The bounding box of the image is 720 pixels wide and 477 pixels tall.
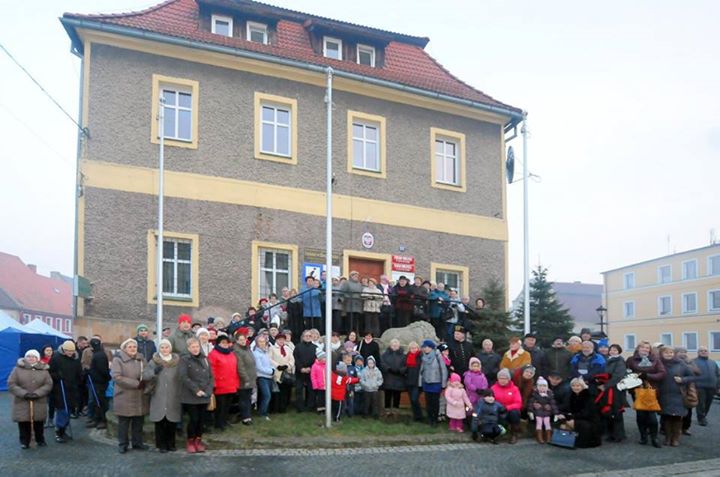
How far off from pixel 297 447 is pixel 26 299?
60.9 m

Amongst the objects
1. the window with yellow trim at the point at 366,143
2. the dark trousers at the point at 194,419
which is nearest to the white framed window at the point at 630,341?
the window with yellow trim at the point at 366,143

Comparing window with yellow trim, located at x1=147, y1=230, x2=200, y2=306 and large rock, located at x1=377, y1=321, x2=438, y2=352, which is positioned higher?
window with yellow trim, located at x1=147, y1=230, x2=200, y2=306

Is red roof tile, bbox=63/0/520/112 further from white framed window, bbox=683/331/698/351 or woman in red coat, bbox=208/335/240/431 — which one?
white framed window, bbox=683/331/698/351

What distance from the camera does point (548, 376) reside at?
43.3 ft

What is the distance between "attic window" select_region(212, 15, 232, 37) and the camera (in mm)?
20516

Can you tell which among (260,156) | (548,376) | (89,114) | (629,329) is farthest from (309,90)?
(629,329)

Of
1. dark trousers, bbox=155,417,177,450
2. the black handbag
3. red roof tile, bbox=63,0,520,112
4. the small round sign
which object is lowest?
the black handbag

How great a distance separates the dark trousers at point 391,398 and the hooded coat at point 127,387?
182 inches

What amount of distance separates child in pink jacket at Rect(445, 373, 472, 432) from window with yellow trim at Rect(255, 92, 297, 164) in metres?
9.42

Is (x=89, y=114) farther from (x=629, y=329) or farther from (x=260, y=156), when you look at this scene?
(x=629, y=329)

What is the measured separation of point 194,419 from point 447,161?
14088mm

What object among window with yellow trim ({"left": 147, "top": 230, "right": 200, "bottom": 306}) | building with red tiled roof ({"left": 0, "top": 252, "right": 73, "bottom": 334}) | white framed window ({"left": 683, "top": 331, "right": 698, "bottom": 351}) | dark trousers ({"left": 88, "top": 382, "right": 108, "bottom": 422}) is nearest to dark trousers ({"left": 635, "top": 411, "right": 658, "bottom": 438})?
dark trousers ({"left": 88, "top": 382, "right": 108, "bottom": 422})

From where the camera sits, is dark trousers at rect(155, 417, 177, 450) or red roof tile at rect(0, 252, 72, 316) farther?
red roof tile at rect(0, 252, 72, 316)

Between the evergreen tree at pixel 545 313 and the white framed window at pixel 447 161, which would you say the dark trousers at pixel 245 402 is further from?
the evergreen tree at pixel 545 313
